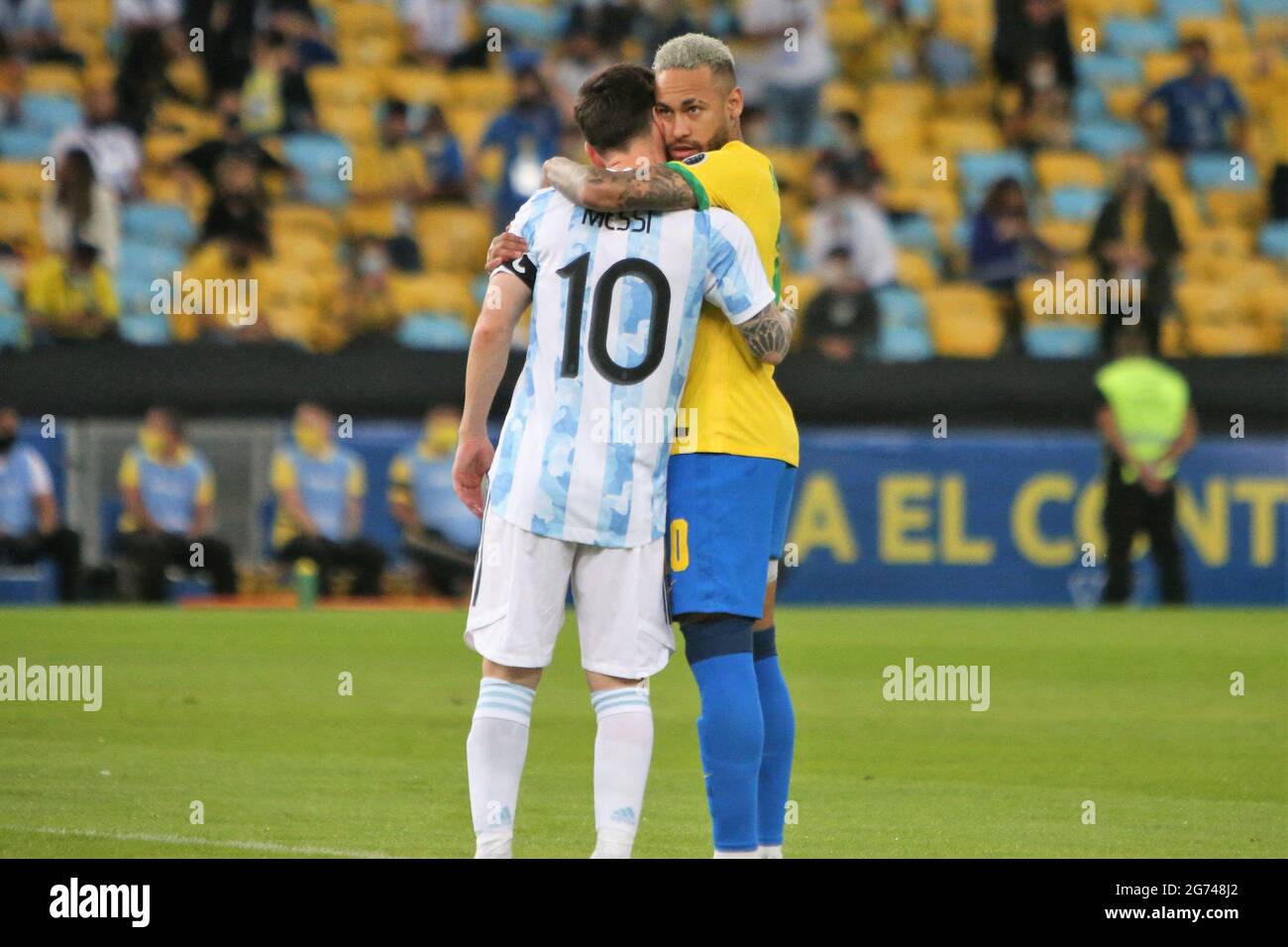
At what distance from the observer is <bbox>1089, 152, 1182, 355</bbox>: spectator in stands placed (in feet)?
54.4

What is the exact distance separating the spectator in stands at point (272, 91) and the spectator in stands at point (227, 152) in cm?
28

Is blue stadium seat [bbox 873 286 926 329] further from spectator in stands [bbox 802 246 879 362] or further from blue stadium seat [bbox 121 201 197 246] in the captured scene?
blue stadium seat [bbox 121 201 197 246]

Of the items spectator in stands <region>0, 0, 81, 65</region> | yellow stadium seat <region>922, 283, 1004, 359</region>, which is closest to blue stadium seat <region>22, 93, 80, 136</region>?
spectator in stands <region>0, 0, 81, 65</region>

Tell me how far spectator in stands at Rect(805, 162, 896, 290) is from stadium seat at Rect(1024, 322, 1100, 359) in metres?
1.24

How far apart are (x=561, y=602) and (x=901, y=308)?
1244cm

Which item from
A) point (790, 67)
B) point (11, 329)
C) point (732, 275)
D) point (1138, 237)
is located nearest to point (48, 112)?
point (11, 329)

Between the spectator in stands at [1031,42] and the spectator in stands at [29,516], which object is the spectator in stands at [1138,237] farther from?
the spectator in stands at [29,516]

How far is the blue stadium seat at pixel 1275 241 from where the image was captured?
61.5 feet

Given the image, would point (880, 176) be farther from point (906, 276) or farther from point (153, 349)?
point (153, 349)

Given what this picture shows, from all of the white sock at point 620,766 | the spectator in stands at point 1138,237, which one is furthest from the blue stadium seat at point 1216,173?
the white sock at point 620,766

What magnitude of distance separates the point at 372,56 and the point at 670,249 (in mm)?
15187

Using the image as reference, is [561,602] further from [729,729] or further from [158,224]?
[158,224]

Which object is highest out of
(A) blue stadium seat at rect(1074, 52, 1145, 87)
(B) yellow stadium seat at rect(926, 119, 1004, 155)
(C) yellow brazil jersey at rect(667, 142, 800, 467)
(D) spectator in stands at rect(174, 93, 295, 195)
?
(A) blue stadium seat at rect(1074, 52, 1145, 87)

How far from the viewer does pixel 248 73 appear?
1848 centimetres
